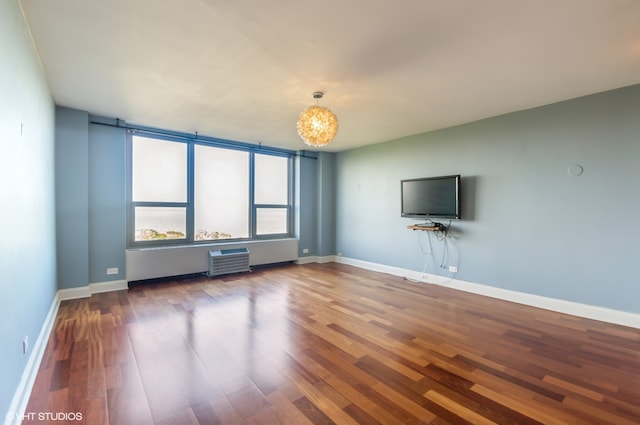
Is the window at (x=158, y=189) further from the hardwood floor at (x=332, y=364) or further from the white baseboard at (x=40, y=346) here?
the hardwood floor at (x=332, y=364)

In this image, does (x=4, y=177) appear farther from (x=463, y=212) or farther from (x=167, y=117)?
(x=463, y=212)

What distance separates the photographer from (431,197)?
4.84 metres

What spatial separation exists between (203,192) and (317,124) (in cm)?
341

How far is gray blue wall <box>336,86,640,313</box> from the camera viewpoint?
3.26 m

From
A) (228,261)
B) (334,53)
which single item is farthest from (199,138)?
(334,53)

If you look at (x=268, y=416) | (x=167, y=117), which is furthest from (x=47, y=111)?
(x=268, y=416)

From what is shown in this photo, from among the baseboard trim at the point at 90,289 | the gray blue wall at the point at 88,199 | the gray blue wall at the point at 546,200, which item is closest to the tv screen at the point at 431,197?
the gray blue wall at the point at 546,200

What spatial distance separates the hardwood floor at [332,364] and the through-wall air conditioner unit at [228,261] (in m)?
1.30

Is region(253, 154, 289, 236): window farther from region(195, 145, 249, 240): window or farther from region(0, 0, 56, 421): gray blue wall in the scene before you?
region(0, 0, 56, 421): gray blue wall

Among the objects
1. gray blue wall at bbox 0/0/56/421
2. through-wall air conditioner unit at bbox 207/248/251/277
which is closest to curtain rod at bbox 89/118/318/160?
gray blue wall at bbox 0/0/56/421

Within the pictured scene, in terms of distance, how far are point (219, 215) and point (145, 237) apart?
1.34 meters

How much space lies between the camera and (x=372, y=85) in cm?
316

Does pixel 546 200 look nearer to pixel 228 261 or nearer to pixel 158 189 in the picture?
pixel 228 261

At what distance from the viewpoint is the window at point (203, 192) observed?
16.1 ft
